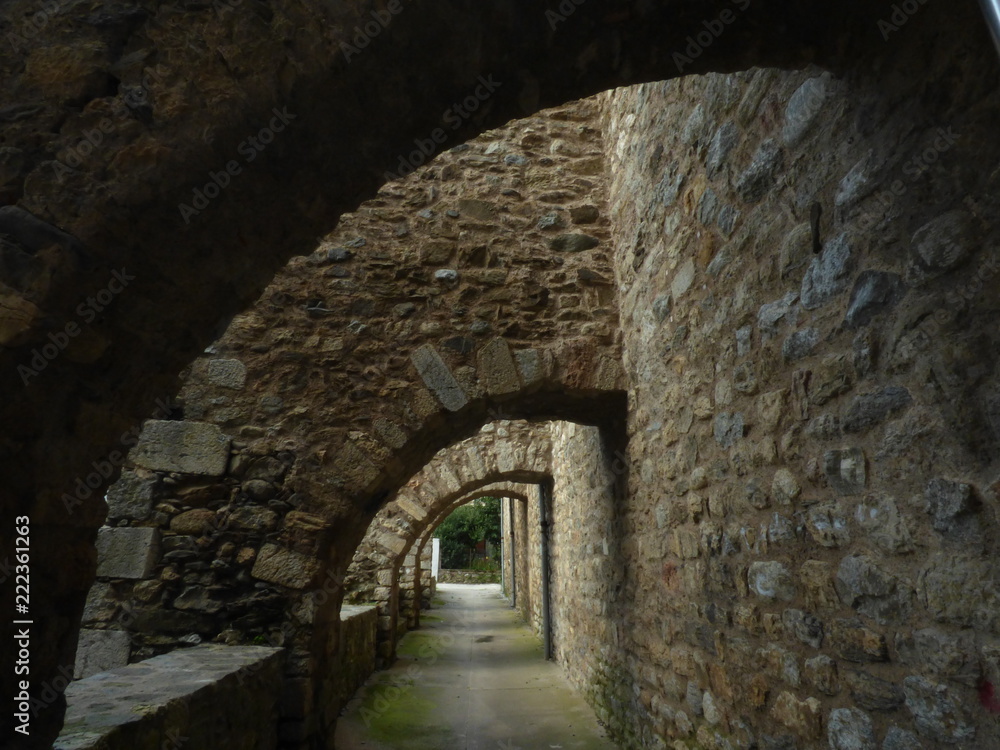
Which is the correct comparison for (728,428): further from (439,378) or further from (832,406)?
(439,378)

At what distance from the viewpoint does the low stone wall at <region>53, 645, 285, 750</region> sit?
165 centimetres

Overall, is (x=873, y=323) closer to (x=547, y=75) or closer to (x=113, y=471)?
(x=547, y=75)

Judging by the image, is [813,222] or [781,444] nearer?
[813,222]

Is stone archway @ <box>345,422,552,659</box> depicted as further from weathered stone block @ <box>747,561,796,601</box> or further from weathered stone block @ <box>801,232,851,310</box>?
weathered stone block @ <box>801,232,851,310</box>

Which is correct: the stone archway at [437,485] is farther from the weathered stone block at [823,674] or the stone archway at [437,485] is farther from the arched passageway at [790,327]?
the weathered stone block at [823,674]

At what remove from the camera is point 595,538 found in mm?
4879

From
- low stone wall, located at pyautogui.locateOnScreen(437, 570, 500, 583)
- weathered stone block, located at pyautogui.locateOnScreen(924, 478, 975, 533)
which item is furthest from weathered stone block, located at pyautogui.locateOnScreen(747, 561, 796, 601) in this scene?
low stone wall, located at pyautogui.locateOnScreen(437, 570, 500, 583)

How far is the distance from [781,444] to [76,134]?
76.7 inches

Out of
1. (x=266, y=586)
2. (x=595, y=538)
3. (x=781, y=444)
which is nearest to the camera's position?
(x=781, y=444)

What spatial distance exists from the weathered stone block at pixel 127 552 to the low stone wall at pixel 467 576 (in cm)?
2246

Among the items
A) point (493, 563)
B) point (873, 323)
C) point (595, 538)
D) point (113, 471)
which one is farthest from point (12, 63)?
point (493, 563)

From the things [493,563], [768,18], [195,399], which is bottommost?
[493,563]

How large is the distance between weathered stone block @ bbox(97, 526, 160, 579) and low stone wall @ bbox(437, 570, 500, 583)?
73.7ft

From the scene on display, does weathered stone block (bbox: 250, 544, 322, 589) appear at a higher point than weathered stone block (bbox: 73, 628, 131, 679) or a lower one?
higher
